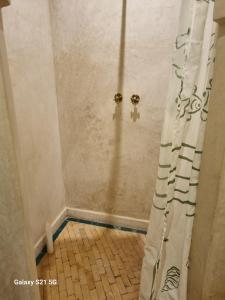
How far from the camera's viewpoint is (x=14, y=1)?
4.05 feet

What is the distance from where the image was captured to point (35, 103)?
1.50 meters

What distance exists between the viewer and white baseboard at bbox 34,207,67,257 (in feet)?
5.39

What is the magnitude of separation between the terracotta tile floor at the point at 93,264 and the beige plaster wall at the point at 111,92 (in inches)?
9.7

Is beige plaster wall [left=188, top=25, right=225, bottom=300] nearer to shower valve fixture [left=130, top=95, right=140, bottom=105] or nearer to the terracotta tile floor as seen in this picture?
the terracotta tile floor

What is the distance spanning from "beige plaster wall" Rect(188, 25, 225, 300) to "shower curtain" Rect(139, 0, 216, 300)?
5cm

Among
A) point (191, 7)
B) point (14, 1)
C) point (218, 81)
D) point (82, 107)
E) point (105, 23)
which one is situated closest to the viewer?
point (218, 81)

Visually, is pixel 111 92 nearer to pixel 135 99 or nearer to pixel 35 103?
pixel 135 99

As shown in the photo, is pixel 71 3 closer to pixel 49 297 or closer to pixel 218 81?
pixel 218 81

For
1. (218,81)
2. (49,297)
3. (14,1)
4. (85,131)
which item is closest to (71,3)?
(14,1)

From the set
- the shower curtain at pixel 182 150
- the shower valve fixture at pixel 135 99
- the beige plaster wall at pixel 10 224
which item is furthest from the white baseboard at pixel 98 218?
the shower valve fixture at pixel 135 99

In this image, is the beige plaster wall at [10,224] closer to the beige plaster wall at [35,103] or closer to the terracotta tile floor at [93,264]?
the beige plaster wall at [35,103]

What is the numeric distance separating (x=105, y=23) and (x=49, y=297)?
1917 millimetres

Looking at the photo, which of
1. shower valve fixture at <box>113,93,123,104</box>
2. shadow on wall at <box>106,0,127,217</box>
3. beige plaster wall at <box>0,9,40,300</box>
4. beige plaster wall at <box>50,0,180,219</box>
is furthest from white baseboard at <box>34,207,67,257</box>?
shower valve fixture at <box>113,93,123,104</box>

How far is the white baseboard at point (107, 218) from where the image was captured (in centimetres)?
196
